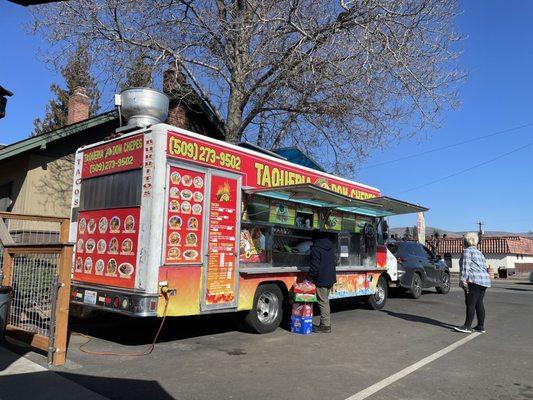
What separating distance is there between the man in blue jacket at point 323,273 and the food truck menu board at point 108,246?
11.0 feet

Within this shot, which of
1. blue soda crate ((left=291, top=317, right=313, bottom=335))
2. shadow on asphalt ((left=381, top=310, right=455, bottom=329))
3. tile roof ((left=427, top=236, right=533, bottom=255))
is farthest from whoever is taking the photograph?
tile roof ((left=427, top=236, right=533, bottom=255))

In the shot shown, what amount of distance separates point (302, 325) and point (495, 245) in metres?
47.5

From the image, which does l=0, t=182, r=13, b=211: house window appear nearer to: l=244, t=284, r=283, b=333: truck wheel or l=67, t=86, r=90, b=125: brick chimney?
l=67, t=86, r=90, b=125: brick chimney

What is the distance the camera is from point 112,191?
24.9 ft

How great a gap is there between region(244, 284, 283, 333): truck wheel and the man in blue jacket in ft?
2.30

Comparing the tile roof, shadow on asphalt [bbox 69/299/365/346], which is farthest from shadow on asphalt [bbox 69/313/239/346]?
the tile roof

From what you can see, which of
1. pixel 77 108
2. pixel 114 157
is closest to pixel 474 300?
pixel 114 157

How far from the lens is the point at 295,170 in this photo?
→ 31.4ft

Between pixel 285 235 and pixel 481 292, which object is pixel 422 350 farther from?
pixel 285 235

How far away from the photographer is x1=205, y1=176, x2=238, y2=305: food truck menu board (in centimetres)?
746

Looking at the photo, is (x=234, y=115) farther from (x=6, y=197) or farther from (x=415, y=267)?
(x=415, y=267)

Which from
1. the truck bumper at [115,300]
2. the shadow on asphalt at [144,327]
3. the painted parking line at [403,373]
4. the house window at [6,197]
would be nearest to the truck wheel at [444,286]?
the painted parking line at [403,373]

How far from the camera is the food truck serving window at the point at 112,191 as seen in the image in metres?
7.14

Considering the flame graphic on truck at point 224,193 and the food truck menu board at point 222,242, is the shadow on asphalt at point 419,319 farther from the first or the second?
the flame graphic on truck at point 224,193
